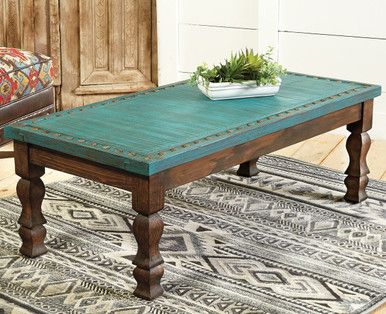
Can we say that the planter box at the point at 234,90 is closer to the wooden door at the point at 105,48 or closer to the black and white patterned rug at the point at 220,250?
the black and white patterned rug at the point at 220,250

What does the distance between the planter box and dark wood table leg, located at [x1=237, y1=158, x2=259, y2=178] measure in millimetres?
661

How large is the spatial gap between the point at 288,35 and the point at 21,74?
4.89ft

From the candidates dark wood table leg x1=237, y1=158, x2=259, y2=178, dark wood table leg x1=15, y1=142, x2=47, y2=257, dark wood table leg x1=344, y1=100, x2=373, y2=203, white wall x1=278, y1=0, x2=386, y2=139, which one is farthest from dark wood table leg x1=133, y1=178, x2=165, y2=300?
white wall x1=278, y1=0, x2=386, y2=139

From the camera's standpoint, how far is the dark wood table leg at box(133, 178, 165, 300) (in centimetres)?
276

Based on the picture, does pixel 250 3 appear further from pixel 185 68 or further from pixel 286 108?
pixel 286 108

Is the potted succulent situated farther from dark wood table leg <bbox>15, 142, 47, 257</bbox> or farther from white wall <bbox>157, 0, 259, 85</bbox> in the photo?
white wall <bbox>157, 0, 259, 85</bbox>

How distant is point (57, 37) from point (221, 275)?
2146mm

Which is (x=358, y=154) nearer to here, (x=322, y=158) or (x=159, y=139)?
(x=322, y=158)

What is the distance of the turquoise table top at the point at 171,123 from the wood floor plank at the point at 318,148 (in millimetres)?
739

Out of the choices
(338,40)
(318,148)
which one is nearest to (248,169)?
(318,148)

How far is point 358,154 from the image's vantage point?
3672 millimetres

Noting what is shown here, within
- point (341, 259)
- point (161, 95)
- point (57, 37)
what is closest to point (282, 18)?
point (57, 37)

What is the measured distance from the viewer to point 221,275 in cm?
305

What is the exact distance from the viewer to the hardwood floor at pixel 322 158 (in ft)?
13.4
